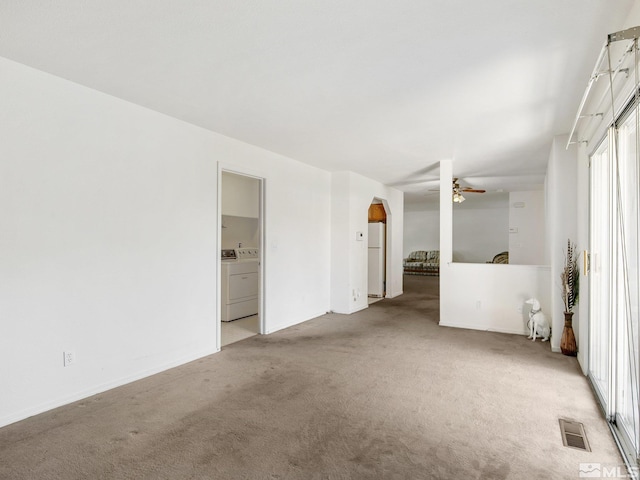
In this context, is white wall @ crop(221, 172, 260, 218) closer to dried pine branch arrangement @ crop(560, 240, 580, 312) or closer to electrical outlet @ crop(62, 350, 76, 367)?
electrical outlet @ crop(62, 350, 76, 367)

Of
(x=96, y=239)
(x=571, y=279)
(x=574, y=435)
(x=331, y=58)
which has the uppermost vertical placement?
(x=331, y=58)

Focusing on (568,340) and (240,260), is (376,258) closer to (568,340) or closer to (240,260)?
(240,260)

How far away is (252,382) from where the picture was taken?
3156 mm

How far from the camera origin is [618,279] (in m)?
2.44

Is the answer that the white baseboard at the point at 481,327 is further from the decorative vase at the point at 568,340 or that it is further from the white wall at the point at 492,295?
the decorative vase at the point at 568,340

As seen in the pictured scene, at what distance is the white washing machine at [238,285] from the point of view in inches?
216

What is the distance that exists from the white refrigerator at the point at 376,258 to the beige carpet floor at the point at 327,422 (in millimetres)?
3901

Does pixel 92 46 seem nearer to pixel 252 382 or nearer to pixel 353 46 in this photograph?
pixel 353 46

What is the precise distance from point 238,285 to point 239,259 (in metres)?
0.62

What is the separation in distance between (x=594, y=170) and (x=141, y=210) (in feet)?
13.0

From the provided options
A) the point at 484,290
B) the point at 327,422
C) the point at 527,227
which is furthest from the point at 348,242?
the point at 527,227

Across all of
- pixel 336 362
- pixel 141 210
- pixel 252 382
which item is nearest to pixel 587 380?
pixel 336 362

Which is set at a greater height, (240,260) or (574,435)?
(240,260)

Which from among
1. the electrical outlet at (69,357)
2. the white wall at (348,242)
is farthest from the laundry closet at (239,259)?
the electrical outlet at (69,357)
